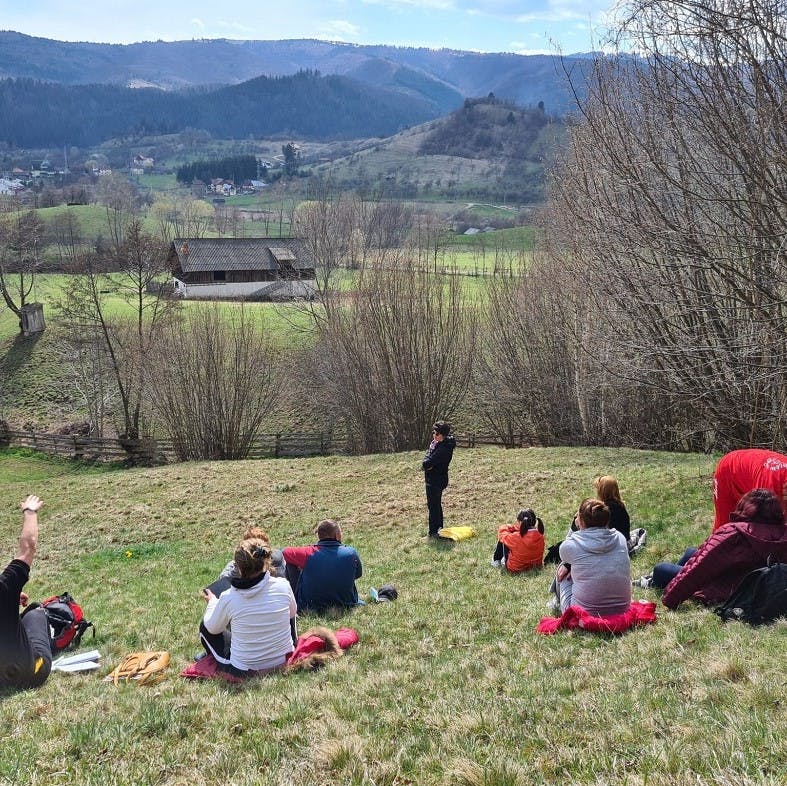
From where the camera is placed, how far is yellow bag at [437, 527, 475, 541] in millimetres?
14789

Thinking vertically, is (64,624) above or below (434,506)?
above

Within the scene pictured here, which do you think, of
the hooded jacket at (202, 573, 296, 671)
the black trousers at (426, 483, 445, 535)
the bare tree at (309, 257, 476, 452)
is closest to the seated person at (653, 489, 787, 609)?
A: the hooded jacket at (202, 573, 296, 671)

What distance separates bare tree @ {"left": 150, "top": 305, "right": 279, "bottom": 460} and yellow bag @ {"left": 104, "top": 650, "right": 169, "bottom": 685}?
32.3 m

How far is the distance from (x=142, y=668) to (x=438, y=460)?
745 cm

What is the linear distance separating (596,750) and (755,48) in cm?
1206

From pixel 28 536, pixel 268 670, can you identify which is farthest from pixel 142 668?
pixel 28 536

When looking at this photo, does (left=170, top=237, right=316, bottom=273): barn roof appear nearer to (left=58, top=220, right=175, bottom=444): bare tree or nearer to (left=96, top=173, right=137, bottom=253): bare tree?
(left=96, top=173, right=137, bottom=253): bare tree

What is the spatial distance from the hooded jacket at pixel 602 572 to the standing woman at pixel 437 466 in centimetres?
566

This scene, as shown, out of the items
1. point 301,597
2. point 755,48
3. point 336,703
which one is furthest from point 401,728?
point 755,48

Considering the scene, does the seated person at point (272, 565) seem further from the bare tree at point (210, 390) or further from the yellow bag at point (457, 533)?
the bare tree at point (210, 390)

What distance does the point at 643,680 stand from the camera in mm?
6113

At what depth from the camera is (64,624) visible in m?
9.52

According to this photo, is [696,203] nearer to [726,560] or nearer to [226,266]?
[726,560]

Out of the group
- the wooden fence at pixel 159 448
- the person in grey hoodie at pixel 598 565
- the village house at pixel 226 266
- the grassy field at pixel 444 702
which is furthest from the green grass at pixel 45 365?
the person in grey hoodie at pixel 598 565
